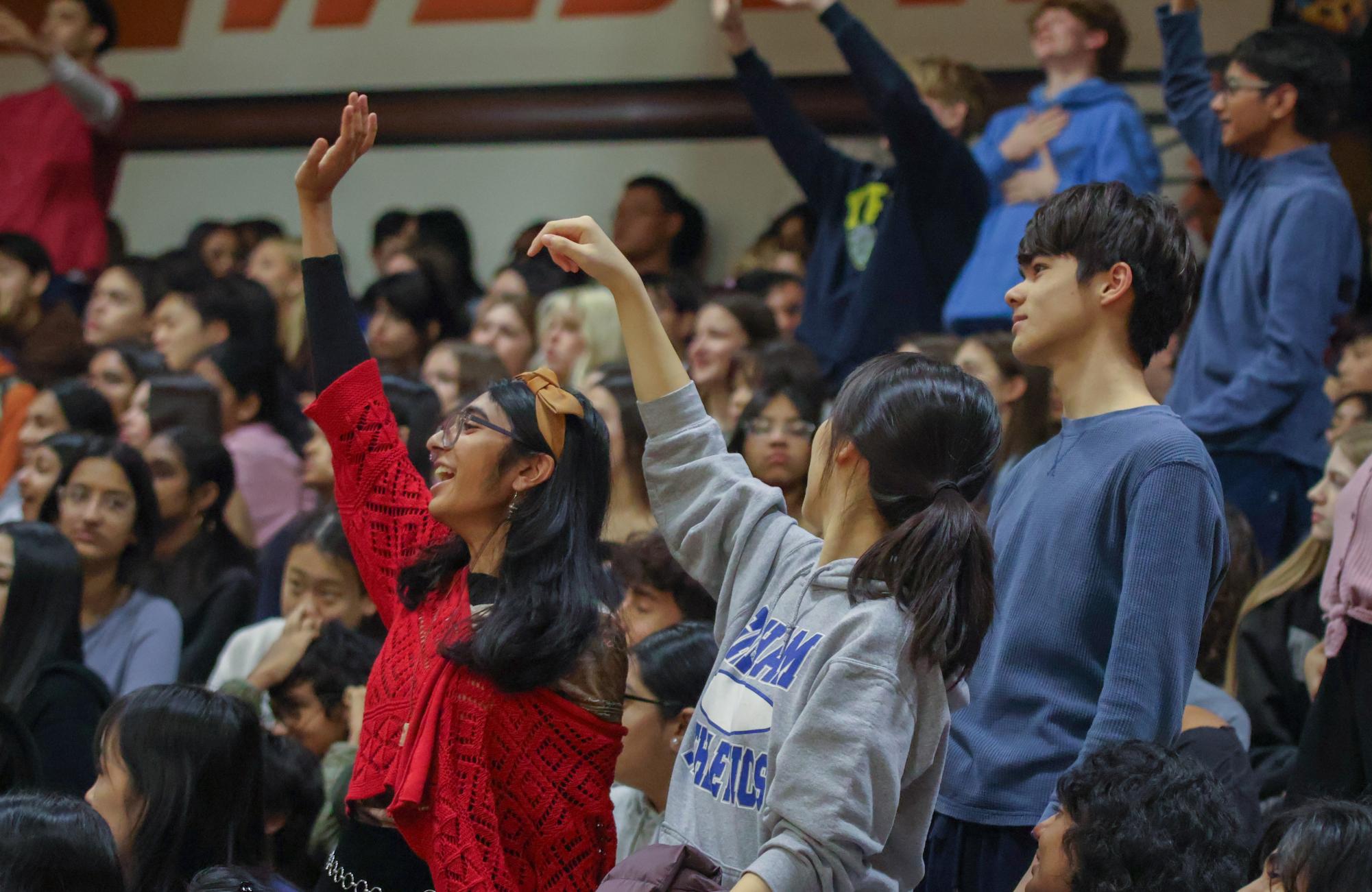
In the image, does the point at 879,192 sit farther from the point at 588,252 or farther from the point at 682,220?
the point at 588,252

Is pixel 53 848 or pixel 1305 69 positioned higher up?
pixel 1305 69

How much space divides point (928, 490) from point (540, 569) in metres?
0.62

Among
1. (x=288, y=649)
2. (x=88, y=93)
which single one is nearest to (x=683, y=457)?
(x=288, y=649)

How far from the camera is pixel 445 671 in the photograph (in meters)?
2.28

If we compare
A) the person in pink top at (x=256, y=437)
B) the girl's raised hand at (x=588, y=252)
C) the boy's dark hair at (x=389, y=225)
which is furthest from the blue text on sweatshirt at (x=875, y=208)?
the girl's raised hand at (x=588, y=252)

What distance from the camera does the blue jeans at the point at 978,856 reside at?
2.22m

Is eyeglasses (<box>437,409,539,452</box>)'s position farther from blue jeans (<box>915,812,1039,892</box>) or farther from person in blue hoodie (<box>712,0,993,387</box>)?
A: person in blue hoodie (<box>712,0,993,387</box>)

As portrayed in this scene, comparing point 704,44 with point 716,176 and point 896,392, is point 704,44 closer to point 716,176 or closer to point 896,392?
point 716,176

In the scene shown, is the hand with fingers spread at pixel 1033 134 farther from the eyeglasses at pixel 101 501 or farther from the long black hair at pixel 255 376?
the eyeglasses at pixel 101 501

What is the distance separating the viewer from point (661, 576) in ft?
11.1

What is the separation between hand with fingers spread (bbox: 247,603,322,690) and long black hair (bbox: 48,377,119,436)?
1614 mm

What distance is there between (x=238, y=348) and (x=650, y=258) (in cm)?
175

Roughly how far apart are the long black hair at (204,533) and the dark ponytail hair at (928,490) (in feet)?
9.45

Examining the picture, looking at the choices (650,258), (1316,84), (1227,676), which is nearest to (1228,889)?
(1227,676)
